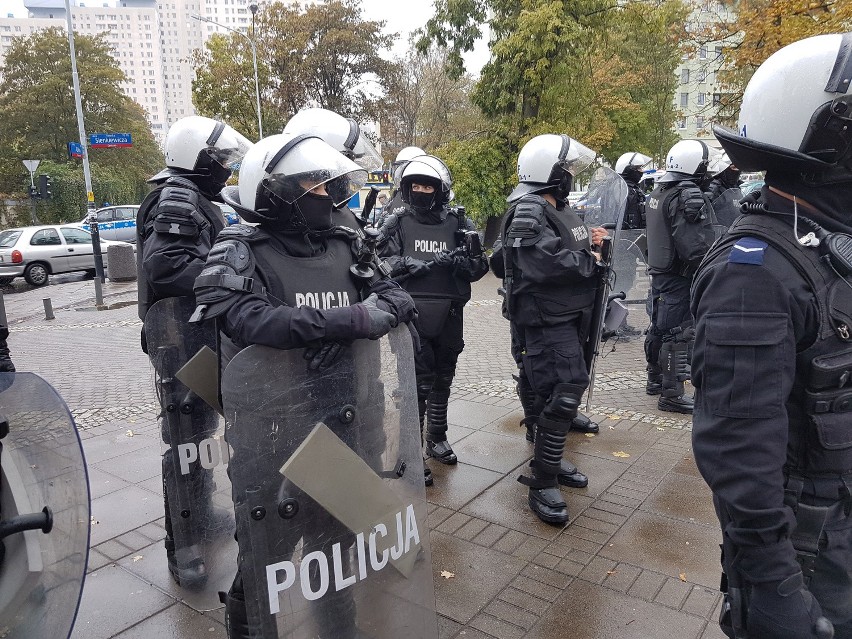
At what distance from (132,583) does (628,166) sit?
7108mm

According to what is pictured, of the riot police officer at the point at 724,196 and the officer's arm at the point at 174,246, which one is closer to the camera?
the officer's arm at the point at 174,246

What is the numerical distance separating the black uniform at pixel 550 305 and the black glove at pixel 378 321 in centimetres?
168

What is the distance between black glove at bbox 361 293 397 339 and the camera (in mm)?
2191

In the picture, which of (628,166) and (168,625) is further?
(628,166)

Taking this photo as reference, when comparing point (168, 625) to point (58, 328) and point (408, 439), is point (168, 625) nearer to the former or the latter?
point (408, 439)

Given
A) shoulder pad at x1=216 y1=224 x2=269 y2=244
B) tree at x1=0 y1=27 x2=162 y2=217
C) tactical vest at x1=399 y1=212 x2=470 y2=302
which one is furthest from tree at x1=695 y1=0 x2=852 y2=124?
tree at x1=0 y1=27 x2=162 y2=217

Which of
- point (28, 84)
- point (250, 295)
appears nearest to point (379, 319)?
point (250, 295)

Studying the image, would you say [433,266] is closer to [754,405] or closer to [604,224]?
[604,224]

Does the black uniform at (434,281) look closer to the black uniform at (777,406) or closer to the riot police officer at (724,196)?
the black uniform at (777,406)

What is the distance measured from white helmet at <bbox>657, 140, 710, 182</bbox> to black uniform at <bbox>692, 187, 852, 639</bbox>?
437 cm

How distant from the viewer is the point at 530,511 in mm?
3883

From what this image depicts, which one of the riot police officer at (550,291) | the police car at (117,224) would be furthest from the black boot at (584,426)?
the police car at (117,224)

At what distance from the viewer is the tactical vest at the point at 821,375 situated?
163 cm

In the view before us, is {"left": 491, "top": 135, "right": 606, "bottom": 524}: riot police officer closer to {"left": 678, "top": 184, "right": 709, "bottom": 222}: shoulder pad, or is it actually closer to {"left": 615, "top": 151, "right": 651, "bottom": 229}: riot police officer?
{"left": 678, "top": 184, "right": 709, "bottom": 222}: shoulder pad
